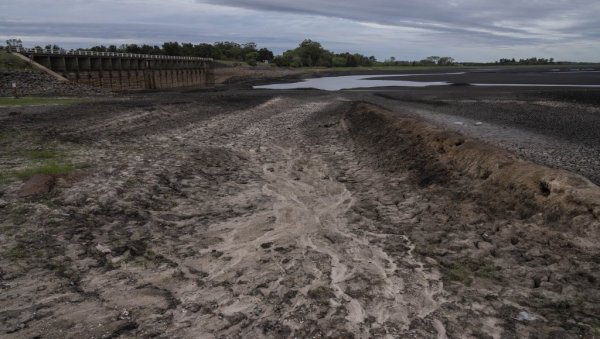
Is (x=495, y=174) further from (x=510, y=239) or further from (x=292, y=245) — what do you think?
(x=292, y=245)

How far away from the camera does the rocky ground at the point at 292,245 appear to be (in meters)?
6.46

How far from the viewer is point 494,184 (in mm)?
12148

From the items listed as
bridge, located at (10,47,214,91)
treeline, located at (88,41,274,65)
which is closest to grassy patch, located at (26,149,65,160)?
bridge, located at (10,47,214,91)

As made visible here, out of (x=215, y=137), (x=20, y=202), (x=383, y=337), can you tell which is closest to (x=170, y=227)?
(x=20, y=202)

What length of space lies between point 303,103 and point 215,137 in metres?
19.8

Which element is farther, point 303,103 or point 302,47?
point 302,47

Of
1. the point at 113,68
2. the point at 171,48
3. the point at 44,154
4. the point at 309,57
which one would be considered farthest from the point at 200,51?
the point at 44,154

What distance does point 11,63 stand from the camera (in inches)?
1774

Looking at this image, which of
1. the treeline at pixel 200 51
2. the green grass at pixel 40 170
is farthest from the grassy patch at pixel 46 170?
the treeline at pixel 200 51

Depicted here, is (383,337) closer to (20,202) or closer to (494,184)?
(494,184)

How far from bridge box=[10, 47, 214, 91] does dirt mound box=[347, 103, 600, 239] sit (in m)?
40.7

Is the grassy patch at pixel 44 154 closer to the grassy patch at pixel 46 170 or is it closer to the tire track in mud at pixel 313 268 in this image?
the grassy patch at pixel 46 170

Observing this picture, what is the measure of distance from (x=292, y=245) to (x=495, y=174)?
6770mm

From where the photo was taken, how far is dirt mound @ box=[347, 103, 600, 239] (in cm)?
950
